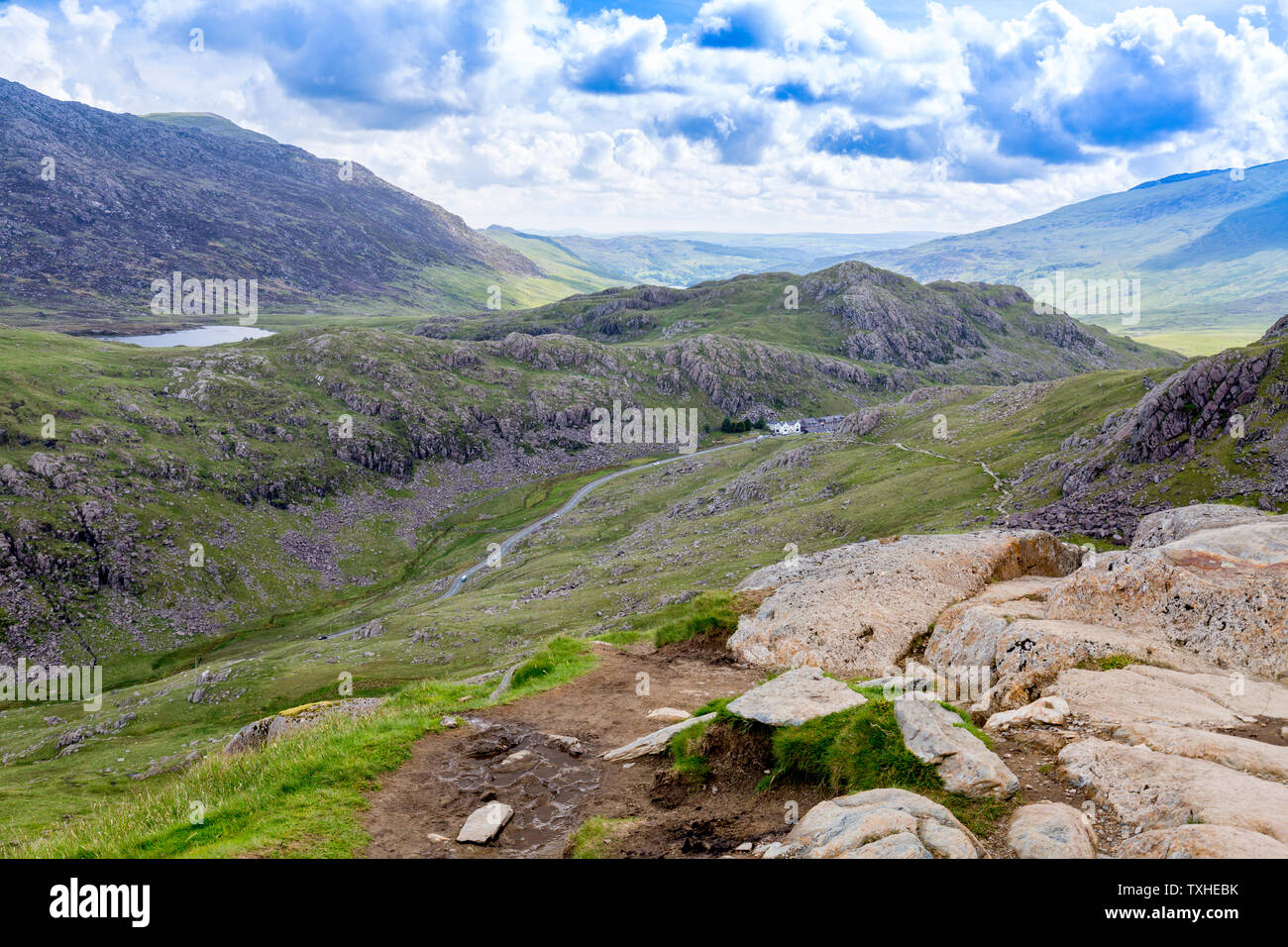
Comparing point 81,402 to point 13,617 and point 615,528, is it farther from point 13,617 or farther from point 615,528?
point 615,528

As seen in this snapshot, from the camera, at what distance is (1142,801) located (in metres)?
11.3

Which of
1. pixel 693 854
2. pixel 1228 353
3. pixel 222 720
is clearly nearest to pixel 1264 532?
pixel 693 854

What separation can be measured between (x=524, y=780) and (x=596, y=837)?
4.25 metres

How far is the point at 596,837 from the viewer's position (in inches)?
502

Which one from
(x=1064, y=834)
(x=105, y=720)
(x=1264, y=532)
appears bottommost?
(x=105, y=720)

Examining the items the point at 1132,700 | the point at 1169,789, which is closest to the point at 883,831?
the point at 1169,789

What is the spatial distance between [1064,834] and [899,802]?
2.39 metres

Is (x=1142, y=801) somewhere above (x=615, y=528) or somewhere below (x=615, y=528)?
above

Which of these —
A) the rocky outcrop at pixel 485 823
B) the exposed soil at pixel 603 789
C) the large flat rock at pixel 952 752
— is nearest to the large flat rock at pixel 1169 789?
the exposed soil at pixel 603 789

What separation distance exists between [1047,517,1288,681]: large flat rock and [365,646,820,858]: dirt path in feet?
39.5

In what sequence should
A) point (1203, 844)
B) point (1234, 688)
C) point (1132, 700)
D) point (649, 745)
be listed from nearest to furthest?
point (1203, 844) < point (1132, 700) < point (1234, 688) < point (649, 745)

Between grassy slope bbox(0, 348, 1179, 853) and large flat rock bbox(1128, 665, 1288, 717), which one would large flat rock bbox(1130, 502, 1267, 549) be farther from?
grassy slope bbox(0, 348, 1179, 853)

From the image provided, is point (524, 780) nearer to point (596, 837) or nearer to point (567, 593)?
point (596, 837)

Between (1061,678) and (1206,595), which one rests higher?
(1206,595)
